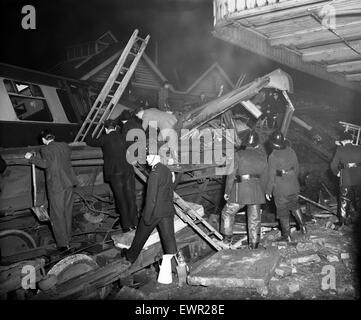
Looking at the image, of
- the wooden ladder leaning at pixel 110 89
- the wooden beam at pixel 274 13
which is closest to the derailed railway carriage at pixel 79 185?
the wooden ladder leaning at pixel 110 89

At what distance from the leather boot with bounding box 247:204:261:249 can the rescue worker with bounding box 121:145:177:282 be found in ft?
5.44

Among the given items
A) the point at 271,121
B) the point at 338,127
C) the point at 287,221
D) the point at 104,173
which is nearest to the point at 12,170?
the point at 104,173

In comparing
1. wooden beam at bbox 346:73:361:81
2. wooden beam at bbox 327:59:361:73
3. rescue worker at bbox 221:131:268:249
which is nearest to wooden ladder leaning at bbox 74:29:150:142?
rescue worker at bbox 221:131:268:249

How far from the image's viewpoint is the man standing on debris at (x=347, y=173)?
673 cm

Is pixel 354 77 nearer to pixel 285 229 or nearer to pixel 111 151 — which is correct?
pixel 285 229

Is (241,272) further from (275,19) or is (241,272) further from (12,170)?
(12,170)

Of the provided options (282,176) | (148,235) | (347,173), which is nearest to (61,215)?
(148,235)

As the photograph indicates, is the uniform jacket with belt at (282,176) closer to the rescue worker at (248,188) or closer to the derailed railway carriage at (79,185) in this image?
the rescue worker at (248,188)

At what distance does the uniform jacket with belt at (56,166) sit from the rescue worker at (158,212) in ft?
5.60

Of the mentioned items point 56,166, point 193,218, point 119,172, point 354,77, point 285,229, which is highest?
point 354,77

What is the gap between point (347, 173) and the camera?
675 cm

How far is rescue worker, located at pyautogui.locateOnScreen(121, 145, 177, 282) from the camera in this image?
4480 mm

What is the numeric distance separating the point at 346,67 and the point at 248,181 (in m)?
2.96

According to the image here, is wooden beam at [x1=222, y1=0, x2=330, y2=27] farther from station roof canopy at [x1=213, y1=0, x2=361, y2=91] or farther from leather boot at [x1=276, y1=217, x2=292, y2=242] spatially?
leather boot at [x1=276, y1=217, x2=292, y2=242]
